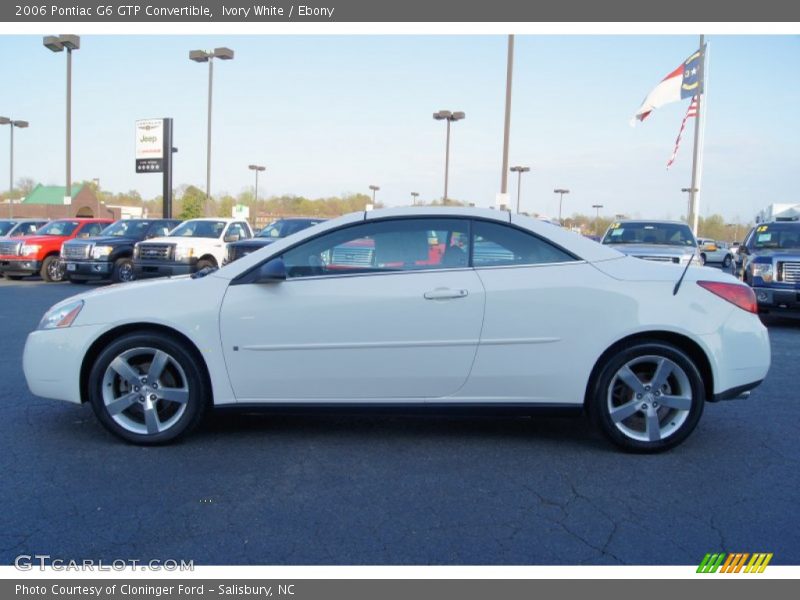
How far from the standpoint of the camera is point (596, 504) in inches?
153

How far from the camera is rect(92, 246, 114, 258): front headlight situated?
17.8m

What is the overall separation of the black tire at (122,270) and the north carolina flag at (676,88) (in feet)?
59.4

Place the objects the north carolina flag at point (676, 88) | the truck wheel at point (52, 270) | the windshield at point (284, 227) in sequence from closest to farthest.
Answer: the windshield at point (284, 227)
the truck wheel at point (52, 270)
the north carolina flag at point (676, 88)

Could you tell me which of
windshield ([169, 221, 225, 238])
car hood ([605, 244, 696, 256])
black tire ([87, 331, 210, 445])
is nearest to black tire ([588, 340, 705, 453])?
black tire ([87, 331, 210, 445])

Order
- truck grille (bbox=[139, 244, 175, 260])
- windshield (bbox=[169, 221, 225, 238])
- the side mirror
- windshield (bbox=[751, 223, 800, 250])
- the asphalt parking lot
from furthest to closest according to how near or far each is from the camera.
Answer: windshield (bbox=[169, 221, 225, 238])
truck grille (bbox=[139, 244, 175, 260])
windshield (bbox=[751, 223, 800, 250])
the side mirror
the asphalt parking lot

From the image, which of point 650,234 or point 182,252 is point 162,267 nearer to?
point 182,252

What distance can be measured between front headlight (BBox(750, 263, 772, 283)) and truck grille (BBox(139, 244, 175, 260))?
1166cm

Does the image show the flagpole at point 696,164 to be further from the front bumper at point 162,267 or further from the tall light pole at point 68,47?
the tall light pole at point 68,47

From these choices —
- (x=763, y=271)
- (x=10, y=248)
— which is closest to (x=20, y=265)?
(x=10, y=248)

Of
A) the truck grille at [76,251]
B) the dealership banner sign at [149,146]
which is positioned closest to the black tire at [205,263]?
the truck grille at [76,251]

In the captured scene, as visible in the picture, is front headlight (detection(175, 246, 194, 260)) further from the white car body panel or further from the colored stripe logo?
the colored stripe logo

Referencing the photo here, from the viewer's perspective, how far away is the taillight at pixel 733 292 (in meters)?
4.72

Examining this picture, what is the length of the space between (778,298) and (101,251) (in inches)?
582

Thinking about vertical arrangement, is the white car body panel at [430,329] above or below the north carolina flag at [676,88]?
below
